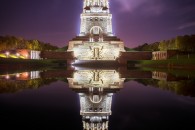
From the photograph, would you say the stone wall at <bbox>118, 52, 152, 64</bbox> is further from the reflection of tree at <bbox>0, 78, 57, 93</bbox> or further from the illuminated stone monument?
the reflection of tree at <bbox>0, 78, 57, 93</bbox>

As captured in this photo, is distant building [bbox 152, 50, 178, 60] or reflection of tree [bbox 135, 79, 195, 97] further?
distant building [bbox 152, 50, 178, 60]

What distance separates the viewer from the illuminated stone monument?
7675 cm

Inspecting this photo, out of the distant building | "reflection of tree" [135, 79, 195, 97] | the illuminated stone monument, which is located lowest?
"reflection of tree" [135, 79, 195, 97]

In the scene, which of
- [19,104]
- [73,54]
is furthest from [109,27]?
[19,104]

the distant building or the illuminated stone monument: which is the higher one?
the illuminated stone monument

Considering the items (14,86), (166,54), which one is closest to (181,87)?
(14,86)

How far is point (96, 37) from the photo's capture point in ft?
261

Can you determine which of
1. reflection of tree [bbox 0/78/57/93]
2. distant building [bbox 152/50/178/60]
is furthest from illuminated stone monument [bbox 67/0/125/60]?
reflection of tree [bbox 0/78/57/93]

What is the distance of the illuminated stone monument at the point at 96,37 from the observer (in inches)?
3022

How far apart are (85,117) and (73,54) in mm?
67752

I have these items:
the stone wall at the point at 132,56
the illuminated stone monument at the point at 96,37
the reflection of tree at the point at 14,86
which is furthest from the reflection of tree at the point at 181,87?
the illuminated stone monument at the point at 96,37

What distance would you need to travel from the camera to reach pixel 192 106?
1075 centimetres

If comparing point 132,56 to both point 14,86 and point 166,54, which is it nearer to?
point 166,54

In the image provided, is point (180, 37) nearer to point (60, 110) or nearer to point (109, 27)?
point (109, 27)
